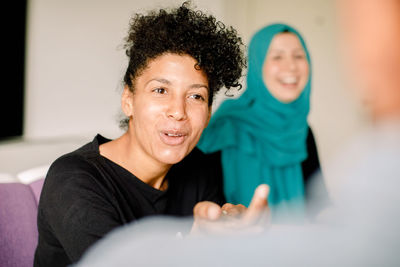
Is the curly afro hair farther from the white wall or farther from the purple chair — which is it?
the white wall

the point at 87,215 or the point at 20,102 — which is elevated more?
the point at 20,102

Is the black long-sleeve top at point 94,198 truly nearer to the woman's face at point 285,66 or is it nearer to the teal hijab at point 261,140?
the teal hijab at point 261,140

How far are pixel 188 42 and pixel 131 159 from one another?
28 centimetres

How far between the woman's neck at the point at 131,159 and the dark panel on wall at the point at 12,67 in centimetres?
85

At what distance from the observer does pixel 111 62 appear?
1733 millimetres

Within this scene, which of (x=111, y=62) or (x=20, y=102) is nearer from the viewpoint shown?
(x=20, y=102)

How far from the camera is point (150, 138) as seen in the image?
0.73 m

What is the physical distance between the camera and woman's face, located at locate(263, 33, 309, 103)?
53.4 inches

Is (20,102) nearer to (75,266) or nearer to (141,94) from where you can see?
(141,94)

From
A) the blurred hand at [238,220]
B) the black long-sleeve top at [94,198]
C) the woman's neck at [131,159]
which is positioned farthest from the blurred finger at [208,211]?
the woman's neck at [131,159]

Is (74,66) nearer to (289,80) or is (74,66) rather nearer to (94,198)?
(289,80)

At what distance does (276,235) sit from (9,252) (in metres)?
0.60

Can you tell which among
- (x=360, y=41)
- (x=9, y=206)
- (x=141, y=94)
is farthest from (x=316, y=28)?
(x=9, y=206)

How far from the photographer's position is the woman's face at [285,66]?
1.36 metres
